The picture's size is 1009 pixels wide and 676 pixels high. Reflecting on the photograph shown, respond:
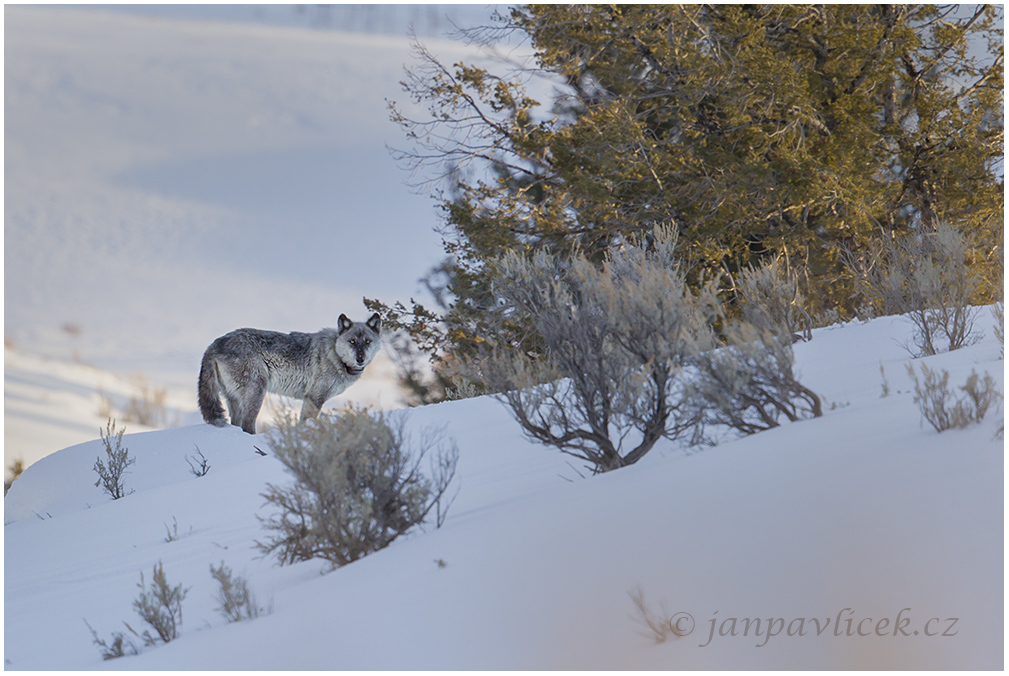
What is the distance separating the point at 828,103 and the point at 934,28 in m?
1.95

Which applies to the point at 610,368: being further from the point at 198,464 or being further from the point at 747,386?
the point at 198,464

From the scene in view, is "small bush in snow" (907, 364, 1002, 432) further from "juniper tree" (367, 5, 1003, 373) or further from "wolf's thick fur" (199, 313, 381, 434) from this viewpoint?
"juniper tree" (367, 5, 1003, 373)

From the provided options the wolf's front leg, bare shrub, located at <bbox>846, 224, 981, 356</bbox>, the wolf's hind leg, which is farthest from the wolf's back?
bare shrub, located at <bbox>846, 224, 981, 356</bbox>

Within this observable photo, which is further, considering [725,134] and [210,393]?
[725,134]

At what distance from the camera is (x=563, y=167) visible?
600 inches

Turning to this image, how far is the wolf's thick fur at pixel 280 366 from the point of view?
8.21 meters

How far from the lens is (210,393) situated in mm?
8211

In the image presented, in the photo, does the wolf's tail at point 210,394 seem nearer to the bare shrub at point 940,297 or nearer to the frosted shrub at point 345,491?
the frosted shrub at point 345,491

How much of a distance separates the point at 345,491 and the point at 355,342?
4.49 meters

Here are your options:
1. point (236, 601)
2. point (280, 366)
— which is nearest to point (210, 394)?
point (280, 366)

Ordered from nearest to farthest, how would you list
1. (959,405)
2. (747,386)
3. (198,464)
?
(959,405), (747,386), (198,464)

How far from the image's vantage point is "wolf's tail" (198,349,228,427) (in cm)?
821

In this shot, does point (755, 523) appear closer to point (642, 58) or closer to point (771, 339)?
point (771, 339)

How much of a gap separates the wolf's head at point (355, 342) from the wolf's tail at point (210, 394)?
125 centimetres
